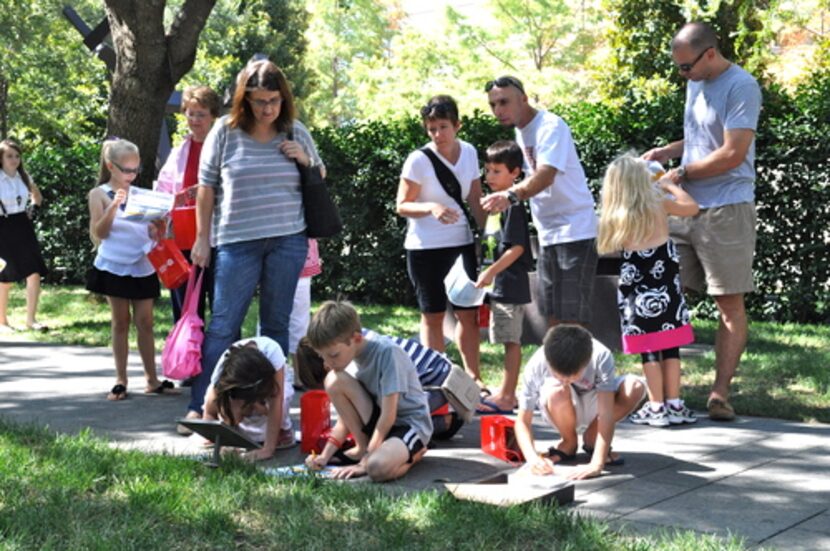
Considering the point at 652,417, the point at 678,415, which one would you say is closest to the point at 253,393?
the point at 652,417

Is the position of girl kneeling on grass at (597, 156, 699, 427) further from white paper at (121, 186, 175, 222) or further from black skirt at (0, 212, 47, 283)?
black skirt at (0, 212, 47, 283)

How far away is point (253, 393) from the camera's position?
575cm

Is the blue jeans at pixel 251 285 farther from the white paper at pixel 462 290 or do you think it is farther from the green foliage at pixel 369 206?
the green foliage at pixel 369 206

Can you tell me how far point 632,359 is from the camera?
8742 millimetres

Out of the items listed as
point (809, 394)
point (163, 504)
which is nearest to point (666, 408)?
point (809, 394)

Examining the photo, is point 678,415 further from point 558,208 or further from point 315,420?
point 315,420

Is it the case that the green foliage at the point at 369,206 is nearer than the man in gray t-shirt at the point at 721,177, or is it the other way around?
the man in gray t-shirt at the point at 721,177

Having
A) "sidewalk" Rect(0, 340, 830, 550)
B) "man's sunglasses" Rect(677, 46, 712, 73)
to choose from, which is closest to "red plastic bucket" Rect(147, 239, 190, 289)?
"sidewalk" Rect(0, 340, 830, 550)

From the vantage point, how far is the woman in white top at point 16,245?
459 inches

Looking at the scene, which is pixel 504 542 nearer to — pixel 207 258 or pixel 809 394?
pixel 207 258

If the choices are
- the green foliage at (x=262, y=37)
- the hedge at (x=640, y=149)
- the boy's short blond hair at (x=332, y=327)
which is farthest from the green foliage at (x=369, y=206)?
the green foliage at (x=262, y=37)

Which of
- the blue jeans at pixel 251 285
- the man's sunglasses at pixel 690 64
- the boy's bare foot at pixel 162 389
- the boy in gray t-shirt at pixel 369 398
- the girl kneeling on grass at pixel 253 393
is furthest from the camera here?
the boy's bare foot at pixel 162 389

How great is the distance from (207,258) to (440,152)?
1.85 meters

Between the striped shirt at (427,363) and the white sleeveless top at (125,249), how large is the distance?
2250 mm
